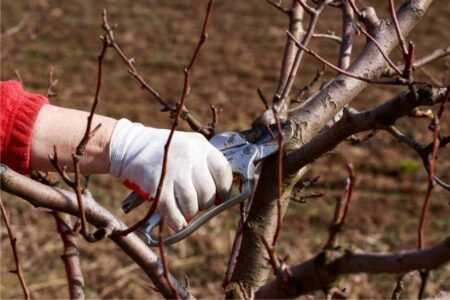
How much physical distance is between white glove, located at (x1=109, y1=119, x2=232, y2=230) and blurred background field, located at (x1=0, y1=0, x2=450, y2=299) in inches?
22.2

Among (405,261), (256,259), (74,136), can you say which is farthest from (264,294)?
(74,136)

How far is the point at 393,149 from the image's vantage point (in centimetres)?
748

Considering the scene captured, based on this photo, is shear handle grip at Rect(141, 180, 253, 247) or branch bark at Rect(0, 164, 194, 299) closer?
branch bark at Rect(0, 164, 194, 299)

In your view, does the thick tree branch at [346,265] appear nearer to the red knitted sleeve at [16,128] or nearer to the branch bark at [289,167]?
the branch bark at [289,167]

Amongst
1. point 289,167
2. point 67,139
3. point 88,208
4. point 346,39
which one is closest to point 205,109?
point 346,39

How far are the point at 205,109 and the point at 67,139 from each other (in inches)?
232

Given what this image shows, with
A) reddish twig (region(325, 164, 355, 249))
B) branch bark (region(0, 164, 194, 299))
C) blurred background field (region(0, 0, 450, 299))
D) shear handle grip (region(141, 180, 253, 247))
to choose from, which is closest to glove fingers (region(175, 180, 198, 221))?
shear handle grip (region(141, 180, 253, 247))

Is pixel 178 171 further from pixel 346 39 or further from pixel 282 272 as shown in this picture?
pixel 282 272

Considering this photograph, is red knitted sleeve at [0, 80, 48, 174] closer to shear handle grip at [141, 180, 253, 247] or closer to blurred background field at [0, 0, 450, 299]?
shear handle grip at [141, 180, 253, 247]

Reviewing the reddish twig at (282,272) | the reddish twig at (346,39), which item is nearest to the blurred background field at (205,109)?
the reddish twig at (346,39)

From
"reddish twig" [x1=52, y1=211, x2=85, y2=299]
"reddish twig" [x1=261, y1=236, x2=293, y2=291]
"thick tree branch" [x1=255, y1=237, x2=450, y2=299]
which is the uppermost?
"thick tree branch" [x1=255, y1=237, x2=450, y2=299]

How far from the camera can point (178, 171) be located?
2.47 m

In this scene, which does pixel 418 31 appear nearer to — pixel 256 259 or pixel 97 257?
pixel 97 257

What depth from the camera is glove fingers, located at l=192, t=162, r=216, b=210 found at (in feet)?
7.97
